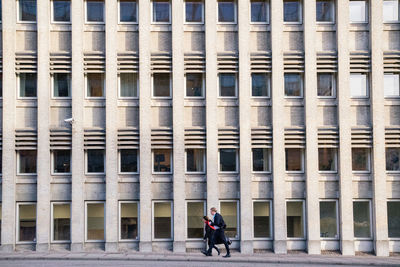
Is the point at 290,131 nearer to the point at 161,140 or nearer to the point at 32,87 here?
the point at 161,140

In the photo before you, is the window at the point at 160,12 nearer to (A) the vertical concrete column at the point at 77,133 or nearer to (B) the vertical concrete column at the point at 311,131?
(A) the vertical concrete column at the point at 77,133

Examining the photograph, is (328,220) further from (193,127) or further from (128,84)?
(128,84)

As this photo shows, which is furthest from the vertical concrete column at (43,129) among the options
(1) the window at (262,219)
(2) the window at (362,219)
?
(2) the window at (362,219)

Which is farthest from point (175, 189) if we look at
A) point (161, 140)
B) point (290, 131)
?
point (290, 131)

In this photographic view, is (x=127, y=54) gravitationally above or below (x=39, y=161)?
above

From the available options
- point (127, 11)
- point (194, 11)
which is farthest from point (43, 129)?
point (194, 11)

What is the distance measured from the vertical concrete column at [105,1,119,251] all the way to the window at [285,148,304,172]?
787cm

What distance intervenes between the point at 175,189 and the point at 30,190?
6.52 metres

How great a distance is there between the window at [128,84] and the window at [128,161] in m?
2.63

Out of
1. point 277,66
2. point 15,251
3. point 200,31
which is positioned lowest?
point 15,251

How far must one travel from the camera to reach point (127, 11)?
2422cm

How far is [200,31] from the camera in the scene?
24.1 metres

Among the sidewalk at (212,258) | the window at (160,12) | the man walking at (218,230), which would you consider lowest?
the sidewalk at (212,258)

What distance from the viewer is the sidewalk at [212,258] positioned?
20828 millimetres
